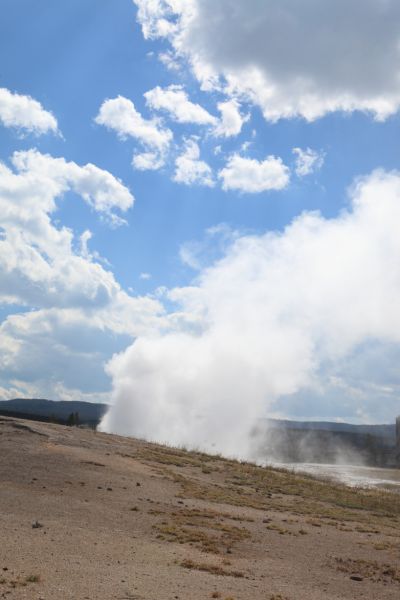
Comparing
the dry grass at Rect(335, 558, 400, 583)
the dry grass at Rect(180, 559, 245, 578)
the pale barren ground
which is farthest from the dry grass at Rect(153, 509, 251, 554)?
the dry grass at Rect(335, 558, 400, 583)

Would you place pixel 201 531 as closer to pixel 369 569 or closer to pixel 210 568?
pixel 210 568

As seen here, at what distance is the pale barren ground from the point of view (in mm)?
11312

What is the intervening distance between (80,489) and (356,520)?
10.7 meters

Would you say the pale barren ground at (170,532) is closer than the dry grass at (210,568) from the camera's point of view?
Yes

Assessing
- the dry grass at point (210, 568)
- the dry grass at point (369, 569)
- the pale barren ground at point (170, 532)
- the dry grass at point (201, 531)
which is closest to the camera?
the pale barren ground at point (170, 532)

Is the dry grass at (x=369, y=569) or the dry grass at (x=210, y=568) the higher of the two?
the dry grass at (x=369, y=569)

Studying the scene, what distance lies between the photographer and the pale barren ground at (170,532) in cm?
1131

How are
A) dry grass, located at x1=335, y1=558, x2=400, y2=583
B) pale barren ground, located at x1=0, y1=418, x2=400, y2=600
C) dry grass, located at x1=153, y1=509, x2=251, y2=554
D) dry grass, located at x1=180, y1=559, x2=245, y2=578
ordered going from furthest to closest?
Answer: dry grass, located at x1=153, y1=509, x2=251, y2=554 → dry grass, located at x1=335, y1=558, x2=400, y2=583 → dry grass, located at x1=180, y1=559, x2=245, y2=578 → pale barren ground, located at x1=0, y1=418, x2=400, y2=600

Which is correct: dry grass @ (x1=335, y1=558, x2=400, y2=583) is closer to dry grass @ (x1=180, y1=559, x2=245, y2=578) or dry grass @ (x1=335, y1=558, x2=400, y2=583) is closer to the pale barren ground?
the pale barren ground

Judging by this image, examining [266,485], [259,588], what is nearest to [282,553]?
[259,588]

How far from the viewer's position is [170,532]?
16.1 m

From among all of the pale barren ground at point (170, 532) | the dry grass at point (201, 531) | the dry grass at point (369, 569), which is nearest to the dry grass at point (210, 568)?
the pale barren ground at point (170, 532)

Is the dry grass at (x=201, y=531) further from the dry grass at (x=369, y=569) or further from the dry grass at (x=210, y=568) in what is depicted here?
the dry grass at (x=369, y=569)

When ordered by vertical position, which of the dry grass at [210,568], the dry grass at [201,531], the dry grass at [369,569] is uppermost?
the dry grass at [201,531]
